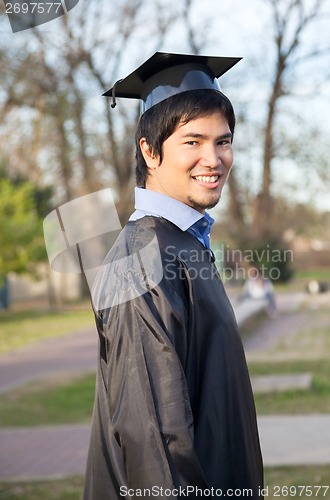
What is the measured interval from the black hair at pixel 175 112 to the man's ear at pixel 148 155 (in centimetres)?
1

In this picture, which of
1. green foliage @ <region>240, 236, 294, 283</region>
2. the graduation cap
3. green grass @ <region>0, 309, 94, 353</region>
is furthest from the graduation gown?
green foliage @ <region>240, 236, 294, 283</region>

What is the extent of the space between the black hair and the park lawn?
139 inches

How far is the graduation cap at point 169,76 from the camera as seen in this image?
2.10m

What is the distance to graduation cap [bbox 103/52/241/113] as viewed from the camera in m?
2.10

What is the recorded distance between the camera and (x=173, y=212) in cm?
201

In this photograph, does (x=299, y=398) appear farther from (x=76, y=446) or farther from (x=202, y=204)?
(x=202, y=204)

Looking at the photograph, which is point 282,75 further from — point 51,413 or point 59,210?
point 59,210

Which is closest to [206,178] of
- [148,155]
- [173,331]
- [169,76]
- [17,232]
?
[148,155]

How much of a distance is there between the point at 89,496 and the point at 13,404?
6628 mm

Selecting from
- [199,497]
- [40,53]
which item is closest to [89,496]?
[199,497]

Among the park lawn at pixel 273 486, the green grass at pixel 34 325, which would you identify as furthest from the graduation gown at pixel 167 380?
the green grass at pixel 34 325

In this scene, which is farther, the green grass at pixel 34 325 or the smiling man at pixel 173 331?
the green grass at pixel 34 325

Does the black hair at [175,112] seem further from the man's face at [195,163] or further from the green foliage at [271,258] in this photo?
the green foliage at [271,258]

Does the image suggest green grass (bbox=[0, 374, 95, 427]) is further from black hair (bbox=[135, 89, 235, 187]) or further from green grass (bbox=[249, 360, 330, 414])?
black hair (bbox=[135, 89, 235, 187])
